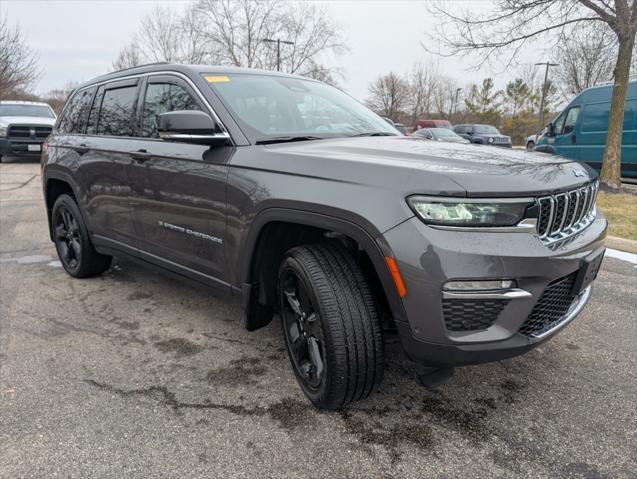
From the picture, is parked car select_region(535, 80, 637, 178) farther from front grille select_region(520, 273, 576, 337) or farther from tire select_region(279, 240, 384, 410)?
tire select_region(279, 240, 384, 410)

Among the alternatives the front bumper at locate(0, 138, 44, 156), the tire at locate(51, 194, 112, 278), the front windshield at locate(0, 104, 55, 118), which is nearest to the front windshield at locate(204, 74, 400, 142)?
the tire at locate(51, 194, 112, 278)

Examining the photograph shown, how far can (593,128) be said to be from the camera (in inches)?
473

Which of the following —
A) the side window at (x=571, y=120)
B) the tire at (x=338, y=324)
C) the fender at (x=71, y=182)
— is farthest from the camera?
the side window at (x=571, y=120)

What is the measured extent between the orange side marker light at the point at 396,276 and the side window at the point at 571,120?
12613 mm

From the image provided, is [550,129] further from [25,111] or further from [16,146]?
[25,111]

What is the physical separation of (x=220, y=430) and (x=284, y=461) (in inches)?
15.3

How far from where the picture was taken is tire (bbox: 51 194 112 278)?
4.35 metres

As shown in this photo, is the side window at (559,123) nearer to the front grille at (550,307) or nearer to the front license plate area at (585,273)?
the front license plate area at (585,273)

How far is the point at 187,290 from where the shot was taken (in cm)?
423

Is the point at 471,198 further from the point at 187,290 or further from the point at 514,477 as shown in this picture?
the point at 187,290

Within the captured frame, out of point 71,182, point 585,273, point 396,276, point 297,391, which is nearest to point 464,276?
point 396,276

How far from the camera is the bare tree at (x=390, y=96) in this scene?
4712 cm

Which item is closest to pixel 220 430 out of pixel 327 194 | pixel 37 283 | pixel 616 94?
pixel 327 194

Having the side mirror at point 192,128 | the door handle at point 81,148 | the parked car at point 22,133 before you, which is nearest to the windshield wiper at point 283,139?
the side mirror at point 192,128
